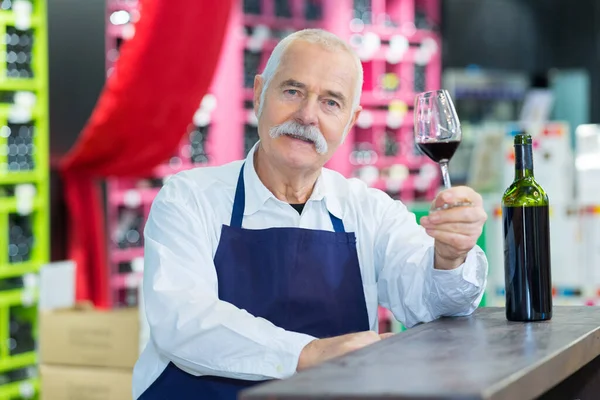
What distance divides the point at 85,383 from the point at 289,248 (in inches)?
79.4

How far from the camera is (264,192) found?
7.19 feet

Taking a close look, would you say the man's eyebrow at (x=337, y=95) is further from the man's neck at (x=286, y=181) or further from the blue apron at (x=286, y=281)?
the blue apron at (x=286, y=281)

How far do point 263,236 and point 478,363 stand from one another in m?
0.87

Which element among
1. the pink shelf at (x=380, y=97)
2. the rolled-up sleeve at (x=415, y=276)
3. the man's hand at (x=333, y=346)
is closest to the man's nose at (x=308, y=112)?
the rolled-up sleeve at (x=415, y=276)

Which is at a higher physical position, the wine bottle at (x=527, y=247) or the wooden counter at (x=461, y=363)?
the wine bottle at (x=527, y=247)

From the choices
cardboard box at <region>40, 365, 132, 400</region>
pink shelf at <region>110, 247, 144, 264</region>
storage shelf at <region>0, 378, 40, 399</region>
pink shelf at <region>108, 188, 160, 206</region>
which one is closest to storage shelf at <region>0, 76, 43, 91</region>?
pink shelf at <region>108, 188, 160, 206</region>

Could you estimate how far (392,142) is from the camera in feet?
30.5

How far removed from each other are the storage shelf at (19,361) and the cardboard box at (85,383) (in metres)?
1.38

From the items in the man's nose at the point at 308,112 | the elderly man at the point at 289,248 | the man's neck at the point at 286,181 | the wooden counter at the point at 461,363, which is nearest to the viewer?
the wooden counter at the point at 461,363

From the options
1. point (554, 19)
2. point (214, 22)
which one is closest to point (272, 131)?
point (214, 22)

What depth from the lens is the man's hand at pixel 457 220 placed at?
1729mm

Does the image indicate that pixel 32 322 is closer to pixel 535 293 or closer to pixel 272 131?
pixel 272 131

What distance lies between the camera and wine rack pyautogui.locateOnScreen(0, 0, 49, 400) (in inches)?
206

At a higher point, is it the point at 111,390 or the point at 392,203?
the point at 392,203
